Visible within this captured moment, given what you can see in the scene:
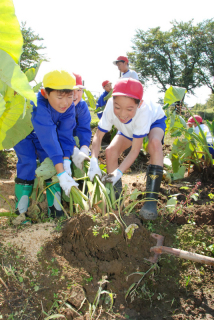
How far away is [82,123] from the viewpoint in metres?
2.54

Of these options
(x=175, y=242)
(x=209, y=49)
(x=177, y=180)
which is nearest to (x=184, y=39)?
(x=209, y=49)

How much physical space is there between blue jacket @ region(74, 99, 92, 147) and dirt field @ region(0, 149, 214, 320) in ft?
3.52

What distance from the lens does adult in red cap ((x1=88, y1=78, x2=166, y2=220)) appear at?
5.84ft

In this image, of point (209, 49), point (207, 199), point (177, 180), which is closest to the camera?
point (207, 199)

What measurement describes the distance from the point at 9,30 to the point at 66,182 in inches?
43.0

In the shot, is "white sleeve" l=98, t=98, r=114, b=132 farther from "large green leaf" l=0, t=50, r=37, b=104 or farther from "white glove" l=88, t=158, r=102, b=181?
"large green leaf" l=0, t=50, r=37, b=104

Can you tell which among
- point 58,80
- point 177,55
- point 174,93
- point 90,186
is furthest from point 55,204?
point 177,55

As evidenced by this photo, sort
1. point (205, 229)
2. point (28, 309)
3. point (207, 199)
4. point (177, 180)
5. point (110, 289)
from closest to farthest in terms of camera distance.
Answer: point (28, 309) < point (110, 289) < point (205, 229) < point (207, 199) < point (177, 180)

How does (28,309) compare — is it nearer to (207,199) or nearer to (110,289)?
(110,289)

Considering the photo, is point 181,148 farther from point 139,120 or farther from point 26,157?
point 26,157

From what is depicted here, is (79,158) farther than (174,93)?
No

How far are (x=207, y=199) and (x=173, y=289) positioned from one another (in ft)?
3.86

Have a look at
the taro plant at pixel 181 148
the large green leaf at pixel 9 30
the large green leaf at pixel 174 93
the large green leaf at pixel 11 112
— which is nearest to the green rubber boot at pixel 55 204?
the large green leaf at pixel 11 112

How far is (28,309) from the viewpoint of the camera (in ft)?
4.07
